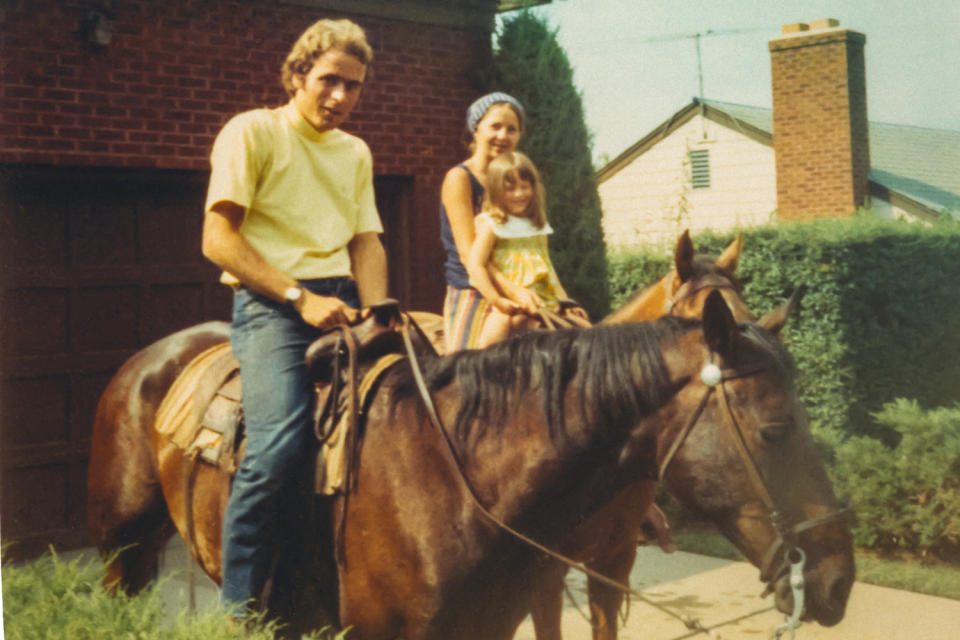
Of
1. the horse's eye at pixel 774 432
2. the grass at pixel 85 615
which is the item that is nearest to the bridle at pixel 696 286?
the horse's eye at pixel 774 432

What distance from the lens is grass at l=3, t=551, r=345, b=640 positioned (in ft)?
8.74

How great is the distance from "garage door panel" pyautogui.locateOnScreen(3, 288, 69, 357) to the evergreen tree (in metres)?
3.77

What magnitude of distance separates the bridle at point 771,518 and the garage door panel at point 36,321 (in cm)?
548

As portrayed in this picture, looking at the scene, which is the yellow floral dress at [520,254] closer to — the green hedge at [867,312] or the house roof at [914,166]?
the house roof at [914,166]

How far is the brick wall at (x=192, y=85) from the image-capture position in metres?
6.77

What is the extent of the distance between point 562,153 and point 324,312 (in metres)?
5.57

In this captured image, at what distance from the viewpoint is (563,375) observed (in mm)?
2889

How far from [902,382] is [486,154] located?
208 inches

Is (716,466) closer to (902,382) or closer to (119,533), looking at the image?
(119,533)

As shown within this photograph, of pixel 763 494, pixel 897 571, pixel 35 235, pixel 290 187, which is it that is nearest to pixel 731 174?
pixel 897 571

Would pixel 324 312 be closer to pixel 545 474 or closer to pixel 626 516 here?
pixel 545 474

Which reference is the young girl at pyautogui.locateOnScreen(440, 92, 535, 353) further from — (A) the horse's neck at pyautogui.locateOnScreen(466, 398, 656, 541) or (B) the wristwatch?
(A) the horse's neck at pyautogui.locateOnScreen(466, 398, 656, 541)

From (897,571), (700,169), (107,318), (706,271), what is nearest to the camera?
(706,271)

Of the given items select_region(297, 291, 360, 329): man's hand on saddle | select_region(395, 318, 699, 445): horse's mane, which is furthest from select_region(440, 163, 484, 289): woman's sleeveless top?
select_region(395, 318, 699, 445): horse's mane
